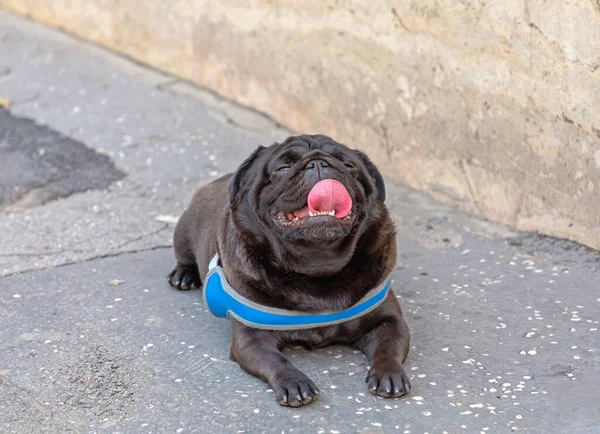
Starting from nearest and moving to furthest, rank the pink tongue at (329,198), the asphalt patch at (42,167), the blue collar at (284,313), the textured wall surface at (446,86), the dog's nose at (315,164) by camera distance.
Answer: the pink tongue at (329,198) → the dog's nose at (315,164) → the blue collar at (284,313) → the textured wall surface at (446,86) → the asphalt patch at (42,167)

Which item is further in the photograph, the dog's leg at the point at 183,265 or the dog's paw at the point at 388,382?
the dog's leg at the point at 183,265

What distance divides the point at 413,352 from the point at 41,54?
620 centimetres

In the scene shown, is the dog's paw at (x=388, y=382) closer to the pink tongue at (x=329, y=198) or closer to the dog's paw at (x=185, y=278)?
the pink tongue at (x=329, y=198)

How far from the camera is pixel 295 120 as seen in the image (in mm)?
7066

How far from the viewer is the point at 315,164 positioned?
13.0 ft

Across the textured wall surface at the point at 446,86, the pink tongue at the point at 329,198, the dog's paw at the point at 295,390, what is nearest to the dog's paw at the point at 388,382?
the dog's paw at the point at 295,390

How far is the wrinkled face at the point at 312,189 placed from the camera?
386 centimetres

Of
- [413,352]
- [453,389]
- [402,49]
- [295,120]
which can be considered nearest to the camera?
[453,389]

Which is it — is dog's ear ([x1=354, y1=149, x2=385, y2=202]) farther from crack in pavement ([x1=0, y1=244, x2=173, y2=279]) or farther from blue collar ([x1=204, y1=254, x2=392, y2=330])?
crack in pavement ([x1=0, y1=244, x2=173, y2=279])

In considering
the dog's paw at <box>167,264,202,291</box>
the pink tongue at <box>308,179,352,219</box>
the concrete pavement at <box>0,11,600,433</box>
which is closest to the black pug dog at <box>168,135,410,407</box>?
the pink tongue at <box>308,179,352,219</box>

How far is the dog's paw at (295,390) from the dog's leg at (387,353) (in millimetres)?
252

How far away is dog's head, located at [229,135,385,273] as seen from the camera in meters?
3.87

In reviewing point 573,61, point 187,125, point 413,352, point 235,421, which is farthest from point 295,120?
point 235,421

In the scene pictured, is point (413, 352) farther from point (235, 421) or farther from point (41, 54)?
point (41, 54)
